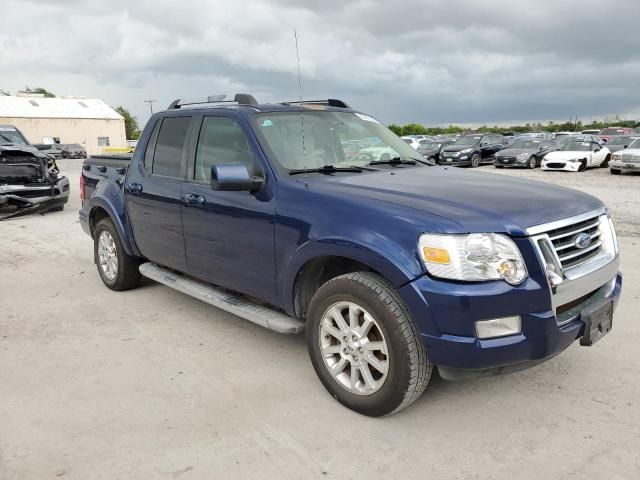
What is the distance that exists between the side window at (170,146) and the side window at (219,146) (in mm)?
280

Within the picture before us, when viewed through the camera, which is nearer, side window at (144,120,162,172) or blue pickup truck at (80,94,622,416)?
blue pickup truck at (80,94,622,416)

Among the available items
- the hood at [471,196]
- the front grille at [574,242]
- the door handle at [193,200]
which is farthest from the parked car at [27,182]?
the front grille at [574,242]

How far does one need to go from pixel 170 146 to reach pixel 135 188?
Result: 591 mm

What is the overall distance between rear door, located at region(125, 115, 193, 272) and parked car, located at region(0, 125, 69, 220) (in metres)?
6.69

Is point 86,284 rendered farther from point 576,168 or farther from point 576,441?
point 576,168

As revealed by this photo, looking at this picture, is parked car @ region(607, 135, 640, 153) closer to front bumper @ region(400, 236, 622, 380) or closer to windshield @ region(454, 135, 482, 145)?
windshield @ region(454, 135, 482, 145)

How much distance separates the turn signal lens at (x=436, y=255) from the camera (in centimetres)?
271

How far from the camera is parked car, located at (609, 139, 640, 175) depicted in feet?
58.9

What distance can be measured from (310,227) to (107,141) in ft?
210

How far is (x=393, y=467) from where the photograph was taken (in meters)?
2.68

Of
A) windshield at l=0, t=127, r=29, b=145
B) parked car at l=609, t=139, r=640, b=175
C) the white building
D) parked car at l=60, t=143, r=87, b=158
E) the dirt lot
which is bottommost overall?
the dirt lot

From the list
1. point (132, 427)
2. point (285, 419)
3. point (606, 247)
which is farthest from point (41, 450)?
point (606, 247)

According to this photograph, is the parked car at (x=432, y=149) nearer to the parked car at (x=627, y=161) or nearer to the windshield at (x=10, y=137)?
the parked car at (x=627, y=161)

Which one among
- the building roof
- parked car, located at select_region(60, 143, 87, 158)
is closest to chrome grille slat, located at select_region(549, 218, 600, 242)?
parked car, located at select_region(60, 143, 87, 158)
